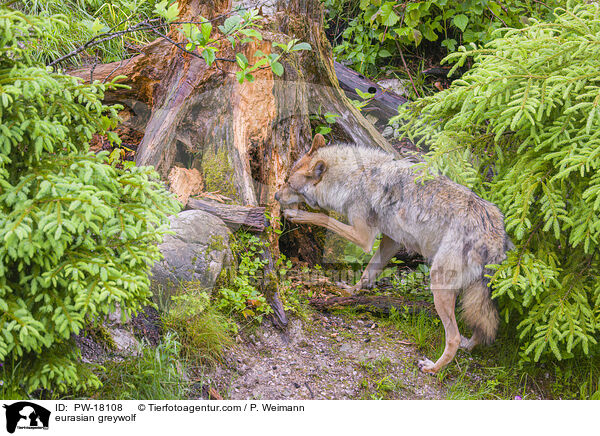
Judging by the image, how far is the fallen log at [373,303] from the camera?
526 cm

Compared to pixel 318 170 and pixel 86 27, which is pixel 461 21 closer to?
pixel 318 170

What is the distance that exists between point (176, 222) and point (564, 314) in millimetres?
3488

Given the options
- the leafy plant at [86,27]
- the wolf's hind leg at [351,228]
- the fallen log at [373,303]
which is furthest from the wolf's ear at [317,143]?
the leafy plant at [86,27]

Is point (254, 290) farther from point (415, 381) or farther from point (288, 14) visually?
point (288, 14)

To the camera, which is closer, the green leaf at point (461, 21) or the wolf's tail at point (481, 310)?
the wolf's tail at point (481, 310)

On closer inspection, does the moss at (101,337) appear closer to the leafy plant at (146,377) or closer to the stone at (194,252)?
the leafy plant at (146,377)

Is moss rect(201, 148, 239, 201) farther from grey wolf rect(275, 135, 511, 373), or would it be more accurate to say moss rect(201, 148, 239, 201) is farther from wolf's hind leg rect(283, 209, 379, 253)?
wolf's hind leg rect(283, 209, 379, 253)

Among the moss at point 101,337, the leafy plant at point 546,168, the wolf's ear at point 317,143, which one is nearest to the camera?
the moss at point 101,337

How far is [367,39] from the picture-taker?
793 centimetres

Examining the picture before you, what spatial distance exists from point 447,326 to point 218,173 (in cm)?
282
